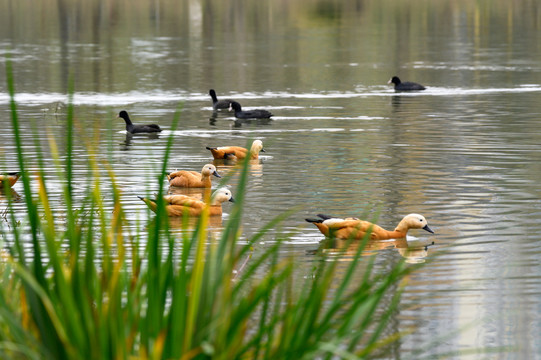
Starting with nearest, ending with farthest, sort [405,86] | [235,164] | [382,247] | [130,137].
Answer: [382,247]
[235,164]
[130,137]
[405,86]

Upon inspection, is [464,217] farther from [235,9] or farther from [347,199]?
[235,9]

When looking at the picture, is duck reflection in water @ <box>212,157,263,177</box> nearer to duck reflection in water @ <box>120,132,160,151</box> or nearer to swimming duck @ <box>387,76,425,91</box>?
duck reflection in water @ <box>120,132,160,151</box>

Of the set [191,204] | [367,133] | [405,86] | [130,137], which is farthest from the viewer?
[405,86]

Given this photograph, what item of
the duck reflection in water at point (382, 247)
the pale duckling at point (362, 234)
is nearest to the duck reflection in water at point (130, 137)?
the pale duckling at point (362, 234)

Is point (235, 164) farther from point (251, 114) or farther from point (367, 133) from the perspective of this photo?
point (251, 114)

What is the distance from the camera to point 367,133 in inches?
1240

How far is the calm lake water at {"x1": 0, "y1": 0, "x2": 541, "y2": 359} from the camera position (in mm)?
12820

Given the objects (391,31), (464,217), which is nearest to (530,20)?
(391,31)

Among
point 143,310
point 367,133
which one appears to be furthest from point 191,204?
point 367,133

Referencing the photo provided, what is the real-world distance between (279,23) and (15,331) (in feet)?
352

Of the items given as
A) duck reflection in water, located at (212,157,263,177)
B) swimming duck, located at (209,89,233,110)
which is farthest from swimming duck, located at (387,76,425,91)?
duck reflection in water, located at (212,157,263,177)

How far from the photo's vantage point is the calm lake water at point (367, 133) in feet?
42.1

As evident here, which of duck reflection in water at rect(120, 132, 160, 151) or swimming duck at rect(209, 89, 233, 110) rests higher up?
A: swimming duck at rect(209, 89, 233, 110)

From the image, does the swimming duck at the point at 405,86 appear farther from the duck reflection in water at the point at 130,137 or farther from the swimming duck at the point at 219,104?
the duck reflection in water at the point at 130,137
